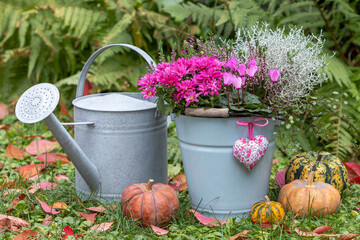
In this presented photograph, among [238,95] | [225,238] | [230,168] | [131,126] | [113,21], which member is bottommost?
[225,238]

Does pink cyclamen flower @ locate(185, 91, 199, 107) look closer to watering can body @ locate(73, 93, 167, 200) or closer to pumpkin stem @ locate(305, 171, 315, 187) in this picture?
watering can body @ locate(73, 93, 167, 200)

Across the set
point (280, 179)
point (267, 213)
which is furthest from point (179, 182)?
point (267, 213)

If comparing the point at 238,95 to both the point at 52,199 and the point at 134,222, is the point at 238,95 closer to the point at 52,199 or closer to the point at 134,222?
the point at 134,222

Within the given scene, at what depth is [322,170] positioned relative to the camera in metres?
2.05

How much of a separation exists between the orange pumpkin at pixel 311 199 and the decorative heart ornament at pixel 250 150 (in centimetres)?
26

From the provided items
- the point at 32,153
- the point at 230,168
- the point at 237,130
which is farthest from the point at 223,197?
the point at 32,153

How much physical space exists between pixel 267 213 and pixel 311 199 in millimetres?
224

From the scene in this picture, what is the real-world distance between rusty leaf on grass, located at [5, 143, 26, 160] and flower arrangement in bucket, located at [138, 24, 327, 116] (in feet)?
4.38

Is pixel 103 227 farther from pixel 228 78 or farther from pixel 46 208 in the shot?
pixel 228 78

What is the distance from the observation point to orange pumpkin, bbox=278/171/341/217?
186cm

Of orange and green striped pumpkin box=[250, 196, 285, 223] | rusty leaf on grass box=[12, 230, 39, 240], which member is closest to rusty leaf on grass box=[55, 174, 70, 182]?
rusty leaf on grass box=[12, 230, 39, 240]

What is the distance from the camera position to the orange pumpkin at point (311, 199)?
1857 millimetres

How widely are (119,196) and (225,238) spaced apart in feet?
2.04

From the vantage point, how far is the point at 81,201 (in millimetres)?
2066
